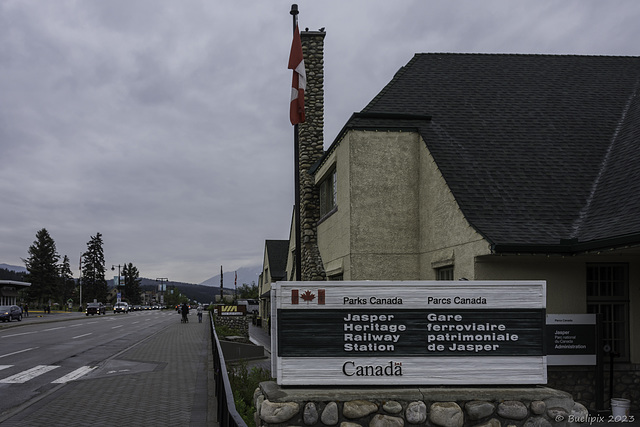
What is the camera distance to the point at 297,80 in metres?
13.2

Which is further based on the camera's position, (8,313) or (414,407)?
(8,313)

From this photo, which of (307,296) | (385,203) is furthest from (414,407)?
(385,203)

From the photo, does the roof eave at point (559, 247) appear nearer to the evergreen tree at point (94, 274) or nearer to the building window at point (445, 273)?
the building window at point (445, 273)

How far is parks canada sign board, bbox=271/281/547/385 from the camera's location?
23.3 ft

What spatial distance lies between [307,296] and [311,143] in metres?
14.6

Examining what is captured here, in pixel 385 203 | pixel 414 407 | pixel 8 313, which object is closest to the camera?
pixel 414 407

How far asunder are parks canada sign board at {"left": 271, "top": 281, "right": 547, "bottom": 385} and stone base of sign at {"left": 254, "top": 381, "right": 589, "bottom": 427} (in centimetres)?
17

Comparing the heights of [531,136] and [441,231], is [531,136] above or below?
above

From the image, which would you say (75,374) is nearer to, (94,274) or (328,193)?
(328,193)

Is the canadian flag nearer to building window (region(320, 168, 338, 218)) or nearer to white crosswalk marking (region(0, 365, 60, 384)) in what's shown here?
building window (region(320, 168, 338, 218))

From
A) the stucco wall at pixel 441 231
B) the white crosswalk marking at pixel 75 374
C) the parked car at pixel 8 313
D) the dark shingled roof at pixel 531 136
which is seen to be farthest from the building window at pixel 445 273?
the parked car at pixel 8 313

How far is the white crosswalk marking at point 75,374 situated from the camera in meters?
14.9

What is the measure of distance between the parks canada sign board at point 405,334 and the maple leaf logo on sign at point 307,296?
12 mm

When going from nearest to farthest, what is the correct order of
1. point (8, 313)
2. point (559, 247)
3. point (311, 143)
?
point (559, 247) < point (311, 143) < point (8, 313)
